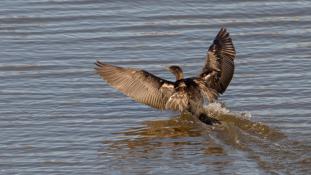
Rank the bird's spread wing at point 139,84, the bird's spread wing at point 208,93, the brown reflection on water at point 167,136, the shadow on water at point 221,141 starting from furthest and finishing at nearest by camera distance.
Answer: the bird's spread wing at point 208,93
the bird's spread wing at point 139,84
the brown reflection on water at point 167,136
the shadow on water at point 221,141

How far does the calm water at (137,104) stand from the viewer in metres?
10.9

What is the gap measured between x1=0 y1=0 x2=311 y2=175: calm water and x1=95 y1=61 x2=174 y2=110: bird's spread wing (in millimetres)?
247

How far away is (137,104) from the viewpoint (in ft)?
43.2

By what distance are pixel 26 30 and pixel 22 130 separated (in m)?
3.93

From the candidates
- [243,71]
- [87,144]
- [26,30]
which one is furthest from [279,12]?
[87,144]

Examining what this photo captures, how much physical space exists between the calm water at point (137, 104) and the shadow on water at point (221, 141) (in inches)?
0.7

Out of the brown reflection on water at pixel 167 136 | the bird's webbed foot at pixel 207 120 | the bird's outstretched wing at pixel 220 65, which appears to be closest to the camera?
the brown reflection on water at pixel 167 136

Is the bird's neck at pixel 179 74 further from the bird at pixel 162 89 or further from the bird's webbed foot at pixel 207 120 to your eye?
the bird's webbed foot at pixel 207 120

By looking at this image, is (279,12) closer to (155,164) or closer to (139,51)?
(139,51)

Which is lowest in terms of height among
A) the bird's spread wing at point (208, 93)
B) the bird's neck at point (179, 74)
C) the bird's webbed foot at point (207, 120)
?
the bird's webbed foot at point (207, 120)

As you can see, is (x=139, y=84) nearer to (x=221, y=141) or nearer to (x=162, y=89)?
(x=162, y=89)

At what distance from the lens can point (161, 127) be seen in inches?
489

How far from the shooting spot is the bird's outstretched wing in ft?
42.2

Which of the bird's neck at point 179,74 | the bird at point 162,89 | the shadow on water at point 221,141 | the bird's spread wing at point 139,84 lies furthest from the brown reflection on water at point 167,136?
the bird's neck at point 179,74
